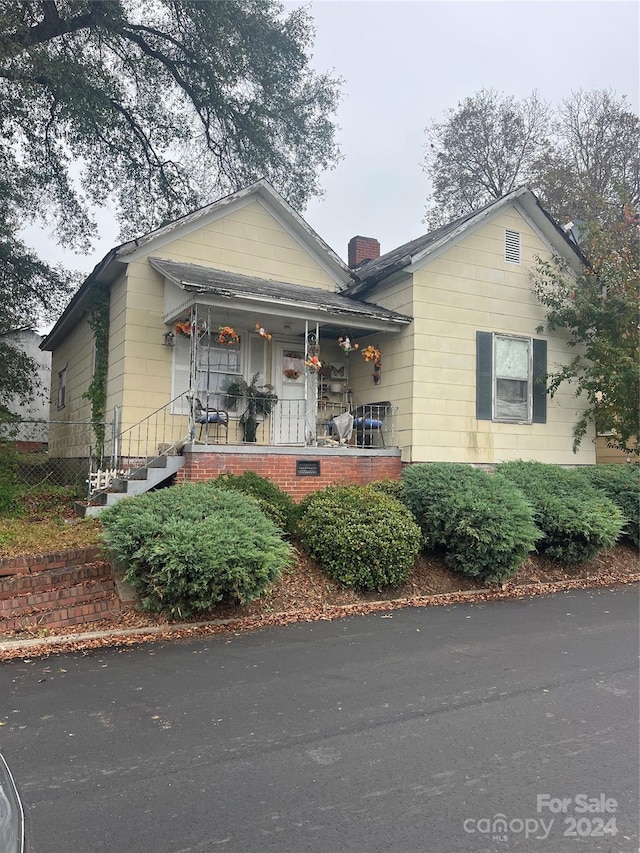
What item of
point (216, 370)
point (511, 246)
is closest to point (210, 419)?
point (216, 370)

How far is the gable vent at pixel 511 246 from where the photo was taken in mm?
13086

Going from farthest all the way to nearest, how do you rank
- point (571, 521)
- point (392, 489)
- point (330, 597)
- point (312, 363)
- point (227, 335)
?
point (312, 363), point (227, 335), point (392, 489), point (571, 521), point (330, 597)

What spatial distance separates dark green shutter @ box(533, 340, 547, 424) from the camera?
42.7 ft

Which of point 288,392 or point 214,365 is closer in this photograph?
point 214,365

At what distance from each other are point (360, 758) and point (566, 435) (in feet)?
37.0

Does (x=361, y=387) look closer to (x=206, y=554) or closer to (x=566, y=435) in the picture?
(x=566, y=435)

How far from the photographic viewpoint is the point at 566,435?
1352cm

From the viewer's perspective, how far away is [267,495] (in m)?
8.88

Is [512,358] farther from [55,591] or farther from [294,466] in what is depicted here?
[55,591]

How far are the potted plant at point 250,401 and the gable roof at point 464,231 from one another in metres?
3.15

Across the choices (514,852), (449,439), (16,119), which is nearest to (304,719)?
(514,852)

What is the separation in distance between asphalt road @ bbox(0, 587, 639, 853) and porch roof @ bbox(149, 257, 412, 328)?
5810mm

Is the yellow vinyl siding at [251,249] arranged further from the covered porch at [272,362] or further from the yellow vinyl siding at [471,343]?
the yellow vinyl siding at [471,343]

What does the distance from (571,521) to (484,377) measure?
4.08 metres
